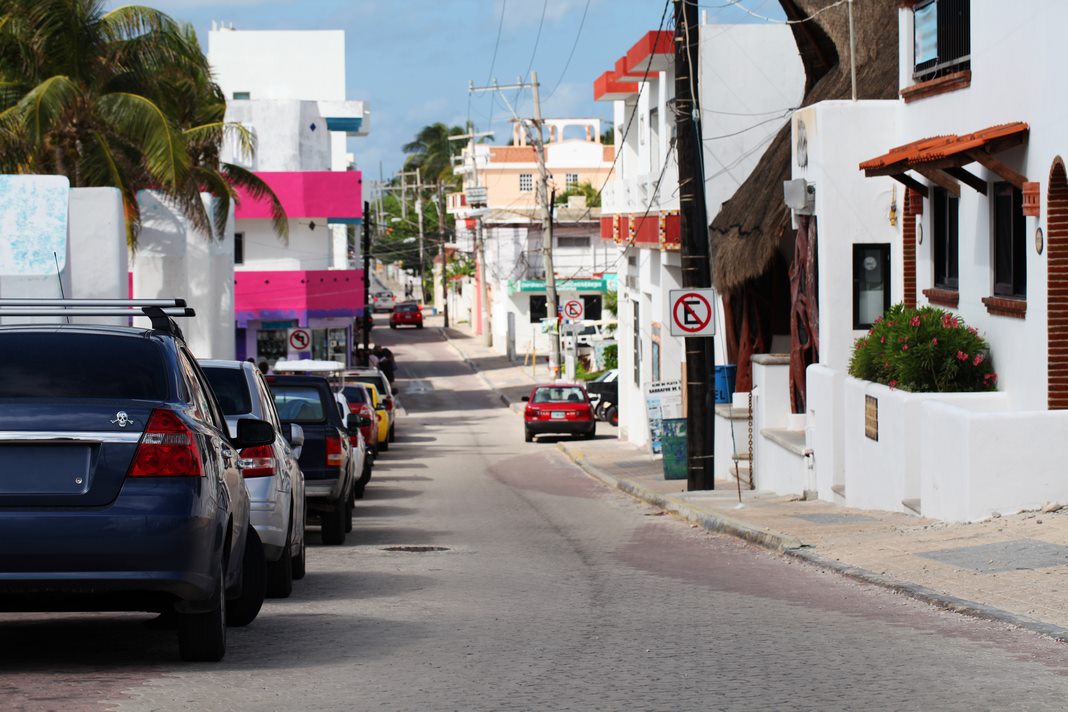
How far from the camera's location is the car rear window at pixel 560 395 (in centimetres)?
4259

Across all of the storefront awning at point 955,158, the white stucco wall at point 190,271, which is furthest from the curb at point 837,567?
the white stucco wall at point 190,271

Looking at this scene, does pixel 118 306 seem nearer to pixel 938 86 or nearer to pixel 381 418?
pixel 938 86

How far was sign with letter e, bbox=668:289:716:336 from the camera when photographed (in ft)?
74.5

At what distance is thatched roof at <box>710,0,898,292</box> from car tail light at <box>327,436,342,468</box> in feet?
33.4

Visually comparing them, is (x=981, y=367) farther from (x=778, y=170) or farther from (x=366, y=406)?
(x=366, y=406)

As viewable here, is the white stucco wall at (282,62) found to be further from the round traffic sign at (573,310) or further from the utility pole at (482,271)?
the round traffic sign at (573,310)

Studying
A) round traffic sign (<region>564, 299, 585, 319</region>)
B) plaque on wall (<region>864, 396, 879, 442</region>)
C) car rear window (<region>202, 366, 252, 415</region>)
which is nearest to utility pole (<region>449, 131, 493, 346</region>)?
round traffic sign (<region>564, 299, 585, 319</region>)

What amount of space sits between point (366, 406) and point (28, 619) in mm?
23167

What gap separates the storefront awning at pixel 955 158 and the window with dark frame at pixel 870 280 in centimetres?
192

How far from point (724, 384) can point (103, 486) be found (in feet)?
Answer: 76.7

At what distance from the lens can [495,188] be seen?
97000mm

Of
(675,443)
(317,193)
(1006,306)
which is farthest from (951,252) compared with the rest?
(317,193)

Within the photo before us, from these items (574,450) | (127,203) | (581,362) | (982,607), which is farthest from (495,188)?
(982,607)

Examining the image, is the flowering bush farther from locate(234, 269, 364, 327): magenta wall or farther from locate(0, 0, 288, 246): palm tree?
locate(234, 269, 364, 327): magenta wall
